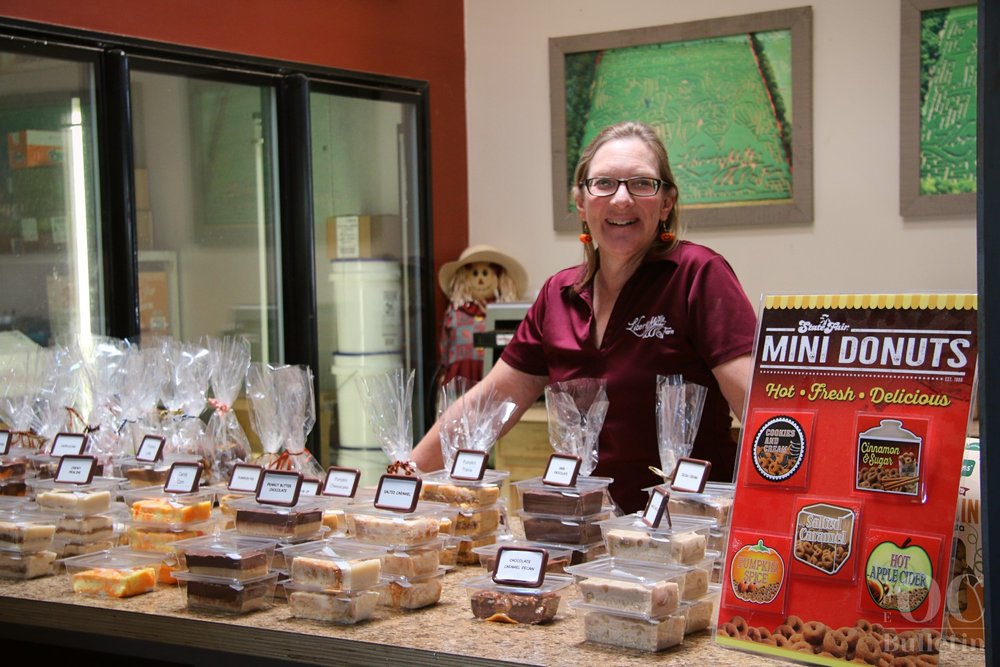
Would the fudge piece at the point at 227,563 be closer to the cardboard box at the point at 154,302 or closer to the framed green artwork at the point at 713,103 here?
the cardboard box at the point at 154,302

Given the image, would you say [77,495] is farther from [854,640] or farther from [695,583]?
[854,640]

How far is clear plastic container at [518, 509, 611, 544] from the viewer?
1898 mm

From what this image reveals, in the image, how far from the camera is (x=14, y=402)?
8.39 feet

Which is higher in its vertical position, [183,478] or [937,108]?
[937,108]

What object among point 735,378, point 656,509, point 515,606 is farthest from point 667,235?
point 515,606

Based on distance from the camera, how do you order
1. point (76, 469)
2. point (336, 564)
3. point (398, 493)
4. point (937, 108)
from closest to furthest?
point (336, 564), point (398, 493), point (76, 469), point (937, 108)

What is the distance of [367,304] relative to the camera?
17.0 feet

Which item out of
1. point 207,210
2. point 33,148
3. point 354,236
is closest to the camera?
point 33,148

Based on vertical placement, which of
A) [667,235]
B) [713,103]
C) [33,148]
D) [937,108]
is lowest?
[667,235]

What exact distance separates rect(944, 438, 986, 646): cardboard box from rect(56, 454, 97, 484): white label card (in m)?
1.60

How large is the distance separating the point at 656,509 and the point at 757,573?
22 centimetres

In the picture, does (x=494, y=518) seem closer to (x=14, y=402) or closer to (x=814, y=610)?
(x=814, y=610)

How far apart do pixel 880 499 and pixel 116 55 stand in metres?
3.32

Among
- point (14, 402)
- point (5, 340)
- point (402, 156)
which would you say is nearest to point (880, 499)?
point (14, 402)
